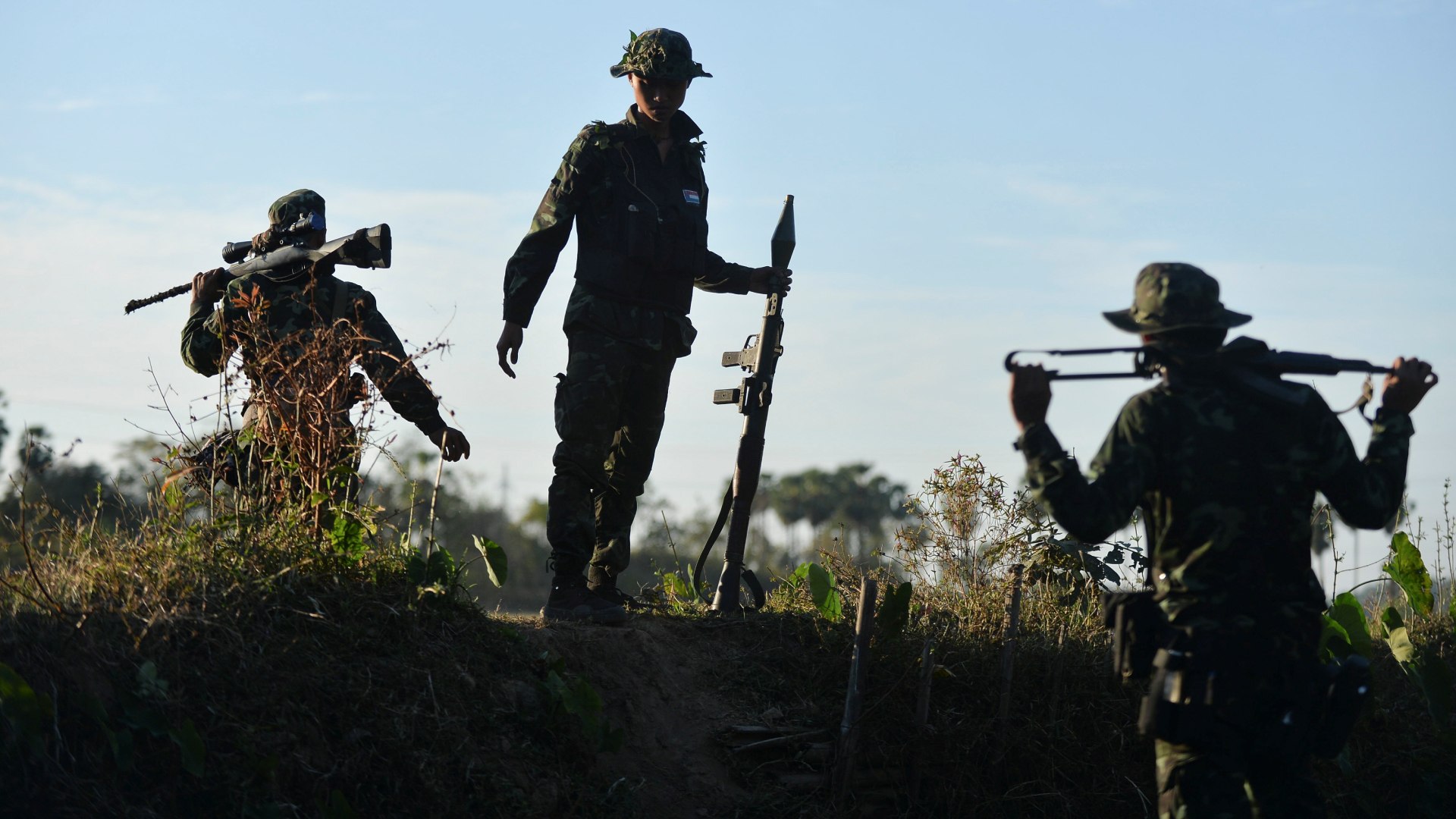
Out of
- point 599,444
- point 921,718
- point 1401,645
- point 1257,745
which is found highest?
point 599,444

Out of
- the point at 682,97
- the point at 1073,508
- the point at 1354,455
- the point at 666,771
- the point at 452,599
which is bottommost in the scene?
the point at 666,771

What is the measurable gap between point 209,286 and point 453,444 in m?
1.36

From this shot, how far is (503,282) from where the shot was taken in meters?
5.32

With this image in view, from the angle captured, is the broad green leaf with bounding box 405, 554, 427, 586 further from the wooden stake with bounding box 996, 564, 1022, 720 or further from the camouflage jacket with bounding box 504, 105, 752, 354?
the wooden stake with bounding box 996, 564, 1022, 720

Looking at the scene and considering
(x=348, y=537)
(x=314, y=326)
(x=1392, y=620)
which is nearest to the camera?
(x=348, y=537)

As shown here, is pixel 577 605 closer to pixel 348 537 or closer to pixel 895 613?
pixel 348 537

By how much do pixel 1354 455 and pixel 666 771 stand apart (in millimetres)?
2749

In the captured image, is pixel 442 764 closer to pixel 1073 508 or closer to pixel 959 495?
pixel 1073 508

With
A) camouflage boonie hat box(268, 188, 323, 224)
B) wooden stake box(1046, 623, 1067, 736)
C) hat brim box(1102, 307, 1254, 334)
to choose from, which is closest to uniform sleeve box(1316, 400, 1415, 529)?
hat brim box(1102, 307, 1254, 334)

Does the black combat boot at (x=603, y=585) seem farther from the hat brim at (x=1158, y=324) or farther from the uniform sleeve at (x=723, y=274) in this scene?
the hat brim at (x=1158, y=324)

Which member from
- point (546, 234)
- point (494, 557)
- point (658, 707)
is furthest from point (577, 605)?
point (546, 234)

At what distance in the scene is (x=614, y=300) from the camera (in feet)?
17.4

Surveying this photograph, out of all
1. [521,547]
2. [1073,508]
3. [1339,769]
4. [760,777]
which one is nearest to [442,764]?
[760,777]

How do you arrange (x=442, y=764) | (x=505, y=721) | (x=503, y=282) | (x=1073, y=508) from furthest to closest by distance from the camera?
1. (x=503, y=282)
2. (x=505, y=721)
3. (x=442, y=764)
4. (x=1073, y=508)
